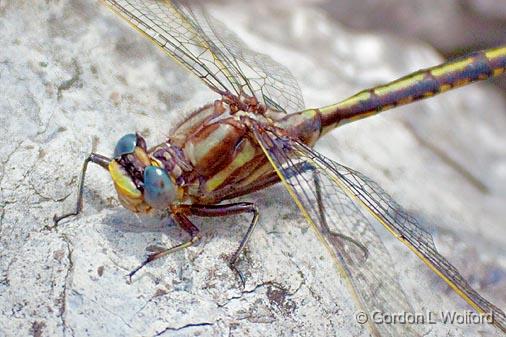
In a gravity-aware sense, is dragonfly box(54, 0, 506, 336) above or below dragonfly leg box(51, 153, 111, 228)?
above

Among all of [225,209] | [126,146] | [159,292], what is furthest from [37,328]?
[225,209]

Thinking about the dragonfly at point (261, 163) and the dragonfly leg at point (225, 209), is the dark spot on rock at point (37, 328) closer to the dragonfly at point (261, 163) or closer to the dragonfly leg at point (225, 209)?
the dragonfly at point (261, 163)

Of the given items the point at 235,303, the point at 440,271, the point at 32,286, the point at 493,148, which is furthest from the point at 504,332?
the point at 493,148

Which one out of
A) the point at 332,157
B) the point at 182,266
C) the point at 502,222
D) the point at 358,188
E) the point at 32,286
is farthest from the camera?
the point at 502,222

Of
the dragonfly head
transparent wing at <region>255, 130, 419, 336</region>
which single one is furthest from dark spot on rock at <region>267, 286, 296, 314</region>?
the dragonfly head

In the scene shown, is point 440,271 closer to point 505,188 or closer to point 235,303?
point 235,303

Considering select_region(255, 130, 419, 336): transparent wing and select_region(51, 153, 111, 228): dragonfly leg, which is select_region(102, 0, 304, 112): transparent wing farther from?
select_region(51, 153, 111, 228): dragonfly leg
